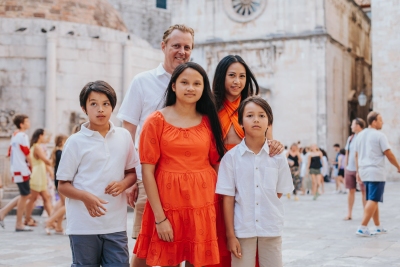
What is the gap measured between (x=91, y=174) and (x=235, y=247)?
3.69ft

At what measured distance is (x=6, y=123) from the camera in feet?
41.9

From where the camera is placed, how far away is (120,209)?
4.29 m

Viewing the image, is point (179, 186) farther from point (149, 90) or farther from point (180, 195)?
point (149, 90)

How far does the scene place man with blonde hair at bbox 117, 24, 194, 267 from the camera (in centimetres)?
457

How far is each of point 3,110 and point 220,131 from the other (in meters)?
9.74

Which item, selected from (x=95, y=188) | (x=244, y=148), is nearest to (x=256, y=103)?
(x=244, y=148)

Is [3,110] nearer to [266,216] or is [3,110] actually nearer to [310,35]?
[266,216]

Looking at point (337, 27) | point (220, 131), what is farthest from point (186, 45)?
point (337, 27)

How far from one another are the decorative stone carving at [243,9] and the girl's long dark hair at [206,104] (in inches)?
997

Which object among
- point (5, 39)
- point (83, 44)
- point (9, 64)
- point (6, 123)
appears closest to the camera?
point (6, 123)

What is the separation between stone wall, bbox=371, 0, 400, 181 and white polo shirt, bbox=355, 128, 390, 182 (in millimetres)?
15407

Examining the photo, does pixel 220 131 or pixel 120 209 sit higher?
pixel 220 131

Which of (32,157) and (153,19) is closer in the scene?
(32,157)

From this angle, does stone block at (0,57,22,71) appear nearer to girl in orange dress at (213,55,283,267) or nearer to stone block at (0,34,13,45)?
stone block at (0,34,13,45)
